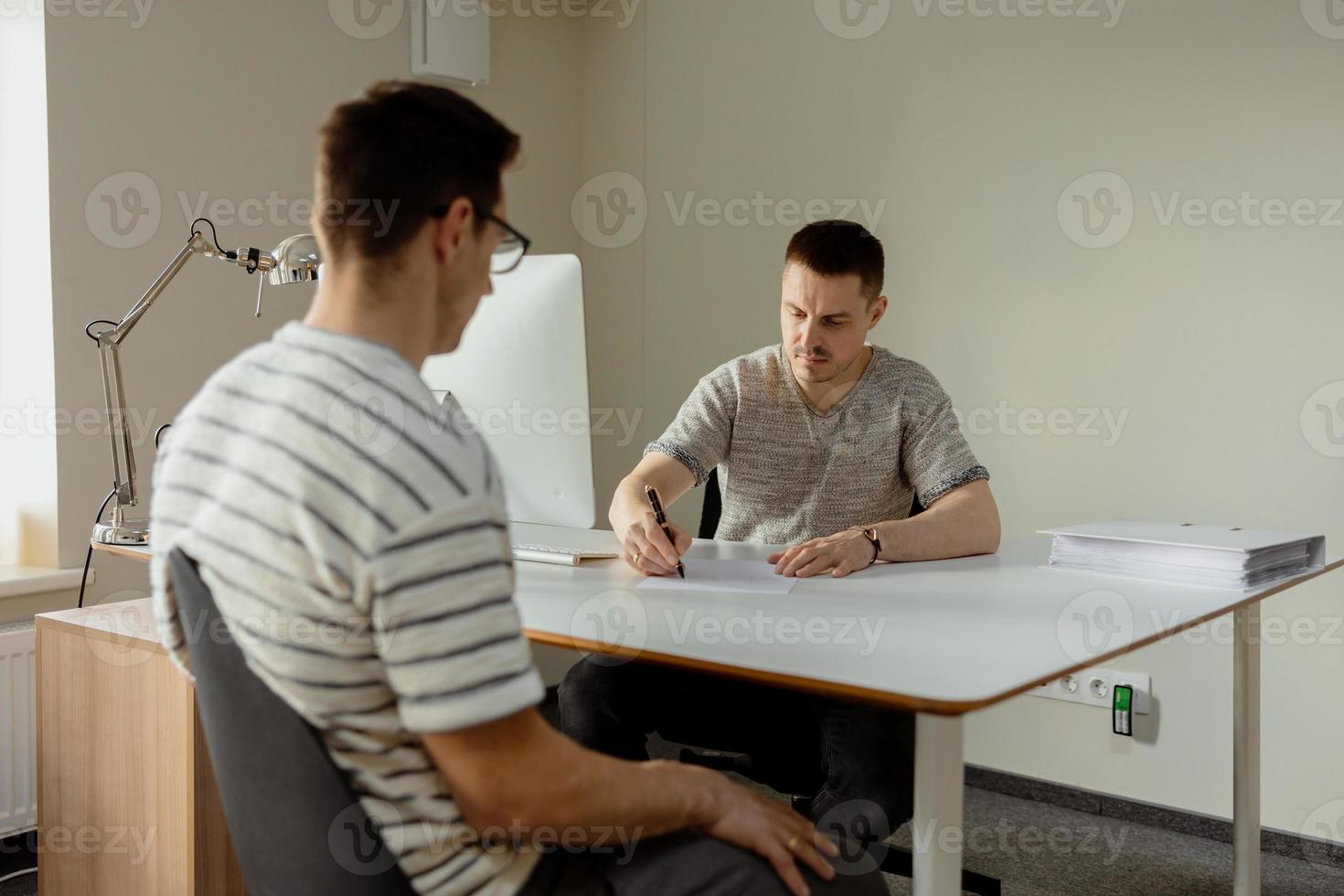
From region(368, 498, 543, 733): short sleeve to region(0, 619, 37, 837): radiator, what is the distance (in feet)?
6.05

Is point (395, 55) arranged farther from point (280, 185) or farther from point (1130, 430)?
point (1130, 430)

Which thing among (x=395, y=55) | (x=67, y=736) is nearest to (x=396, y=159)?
(x=67, y=736)

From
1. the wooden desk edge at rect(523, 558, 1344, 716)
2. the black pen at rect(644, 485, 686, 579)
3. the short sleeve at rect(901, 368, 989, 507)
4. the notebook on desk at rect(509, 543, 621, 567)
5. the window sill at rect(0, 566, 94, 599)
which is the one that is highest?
the short sleeve at rect(901, 368, 989, 507)

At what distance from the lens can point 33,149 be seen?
96.7 inches

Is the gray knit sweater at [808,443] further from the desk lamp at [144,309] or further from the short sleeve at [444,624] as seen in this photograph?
the short sleeve at [444,624]

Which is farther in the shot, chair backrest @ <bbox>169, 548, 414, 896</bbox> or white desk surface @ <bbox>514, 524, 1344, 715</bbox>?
white desk surface @ <bbox>514, 524, 1344, 715</bbox>

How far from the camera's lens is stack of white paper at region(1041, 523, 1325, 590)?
1633 mm

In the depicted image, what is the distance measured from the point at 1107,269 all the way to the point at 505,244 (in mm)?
2074

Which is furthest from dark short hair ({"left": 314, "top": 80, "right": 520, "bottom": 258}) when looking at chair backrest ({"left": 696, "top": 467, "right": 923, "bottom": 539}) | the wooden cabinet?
chair backrest ({"left": 696, "top": 467, "right": 923, "bottom": 539})

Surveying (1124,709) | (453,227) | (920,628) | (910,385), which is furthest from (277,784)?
(1124,709)

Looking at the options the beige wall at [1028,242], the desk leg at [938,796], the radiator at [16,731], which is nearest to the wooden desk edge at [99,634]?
the radiator at [16,731]

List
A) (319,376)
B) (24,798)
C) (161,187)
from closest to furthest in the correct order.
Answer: (319,376), (24,798), (161,187)

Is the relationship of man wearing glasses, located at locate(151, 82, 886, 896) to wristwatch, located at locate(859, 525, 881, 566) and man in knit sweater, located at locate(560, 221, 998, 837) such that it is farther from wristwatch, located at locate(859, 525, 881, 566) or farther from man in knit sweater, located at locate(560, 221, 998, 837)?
wristwatch, located at locate(859, 525, 881, 566)

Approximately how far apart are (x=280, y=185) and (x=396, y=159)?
7.17 feet
